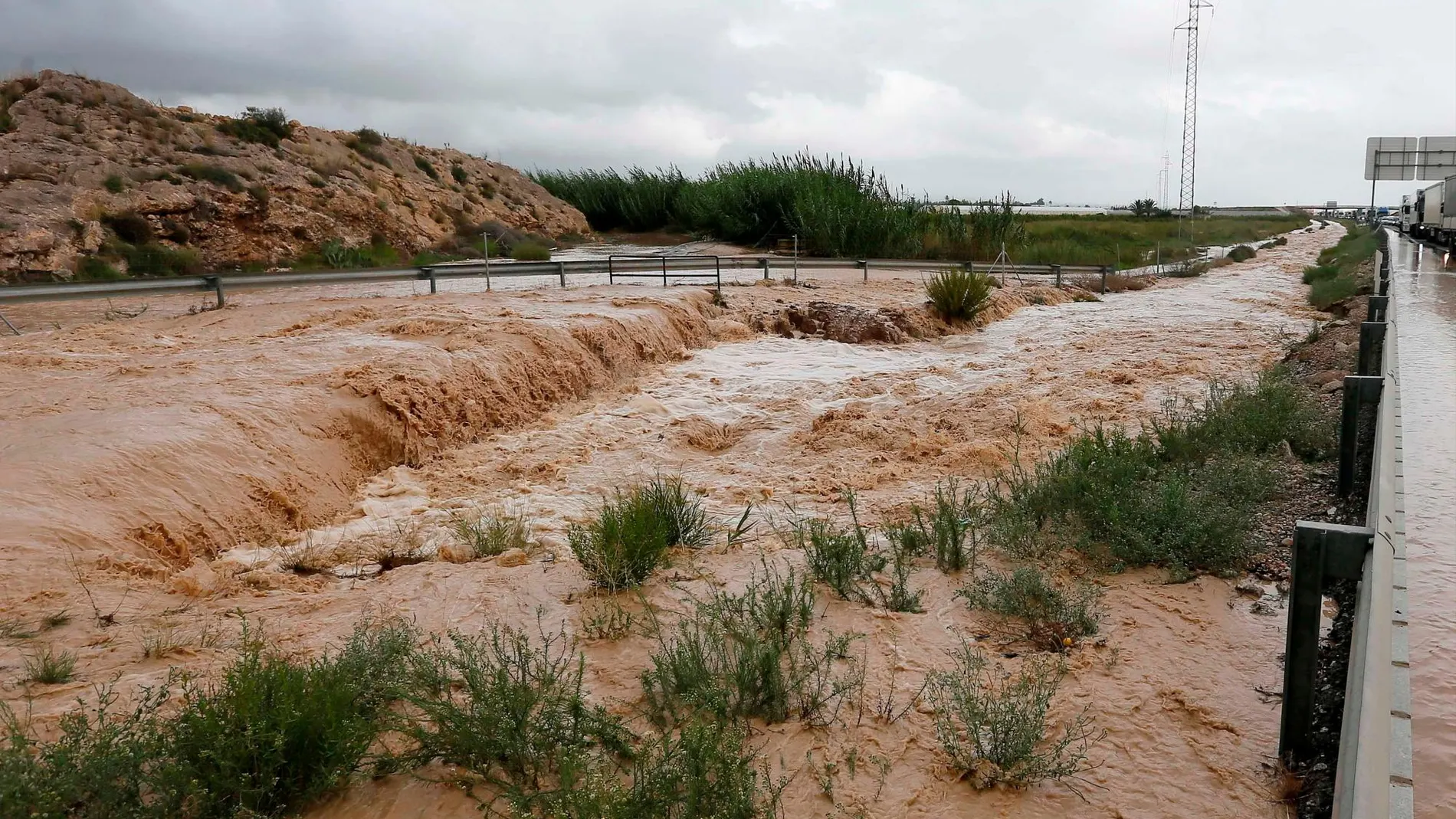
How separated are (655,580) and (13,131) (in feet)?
76.8

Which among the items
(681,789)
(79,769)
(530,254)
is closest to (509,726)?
(681,789)

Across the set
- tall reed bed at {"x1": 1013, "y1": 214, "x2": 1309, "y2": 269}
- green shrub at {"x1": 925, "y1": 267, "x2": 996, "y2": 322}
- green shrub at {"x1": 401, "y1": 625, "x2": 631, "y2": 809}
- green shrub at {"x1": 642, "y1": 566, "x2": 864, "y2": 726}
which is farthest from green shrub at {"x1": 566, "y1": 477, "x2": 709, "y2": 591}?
tall reed bed at {"x1": 1013, "y1": 214, "x2": 1309, "y2": 269}

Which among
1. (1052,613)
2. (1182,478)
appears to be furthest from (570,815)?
(1182,478)

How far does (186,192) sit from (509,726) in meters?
22.7

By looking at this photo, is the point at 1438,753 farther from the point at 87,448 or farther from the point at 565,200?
the point at 565,200

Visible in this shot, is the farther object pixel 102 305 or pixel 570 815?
pixel 102 305

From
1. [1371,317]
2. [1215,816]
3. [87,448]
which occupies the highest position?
[1371,317]

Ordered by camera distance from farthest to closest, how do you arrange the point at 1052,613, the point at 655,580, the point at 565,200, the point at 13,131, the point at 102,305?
the point at 565,200 < the point at 13,131 < the point at 102,305 < the point at 655,580 < the point at 1052,613

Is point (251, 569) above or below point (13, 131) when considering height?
below

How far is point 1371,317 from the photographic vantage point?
8211 millimetres

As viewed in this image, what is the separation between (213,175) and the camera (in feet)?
74.5

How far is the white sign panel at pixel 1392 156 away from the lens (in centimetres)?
5400

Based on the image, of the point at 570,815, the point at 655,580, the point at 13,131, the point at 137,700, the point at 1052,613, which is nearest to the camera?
the point at 570,815

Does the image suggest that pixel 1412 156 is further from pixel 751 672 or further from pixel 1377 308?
pixel 751 672
